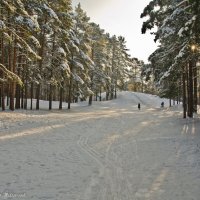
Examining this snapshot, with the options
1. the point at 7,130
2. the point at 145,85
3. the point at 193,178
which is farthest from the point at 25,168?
the point at 145,85

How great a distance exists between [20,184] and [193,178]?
5234mm

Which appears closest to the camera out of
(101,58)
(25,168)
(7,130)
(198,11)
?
(25,168)

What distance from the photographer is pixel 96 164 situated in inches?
476

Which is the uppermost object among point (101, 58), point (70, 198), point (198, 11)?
point (101, 58)

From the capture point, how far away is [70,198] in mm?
8320

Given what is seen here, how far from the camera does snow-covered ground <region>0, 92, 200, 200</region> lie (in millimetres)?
8828

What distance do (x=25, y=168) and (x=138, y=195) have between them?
14.3 ft

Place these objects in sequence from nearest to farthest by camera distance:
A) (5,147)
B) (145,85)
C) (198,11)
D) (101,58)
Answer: (198,11), (5,147), (101,58), (145,85)

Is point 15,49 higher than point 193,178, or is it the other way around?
point 15,49

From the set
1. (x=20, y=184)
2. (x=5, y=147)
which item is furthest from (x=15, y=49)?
(x=20, y=184)

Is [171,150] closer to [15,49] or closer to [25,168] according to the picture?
[25,168]

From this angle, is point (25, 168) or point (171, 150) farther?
point (171, 150)

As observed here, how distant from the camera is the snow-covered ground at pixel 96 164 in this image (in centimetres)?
883

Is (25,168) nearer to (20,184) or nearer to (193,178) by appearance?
(20,184)
